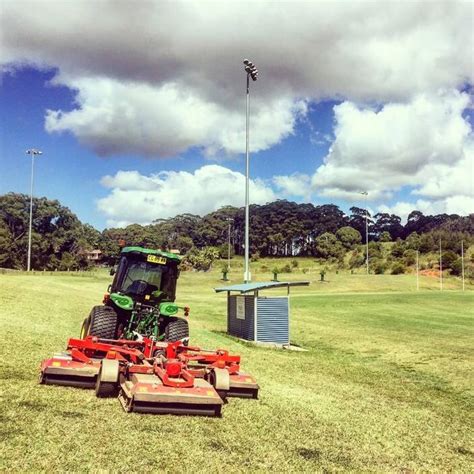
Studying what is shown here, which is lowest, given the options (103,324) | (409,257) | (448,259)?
(103,324)

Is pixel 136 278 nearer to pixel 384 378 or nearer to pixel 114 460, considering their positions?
pixel 114 460

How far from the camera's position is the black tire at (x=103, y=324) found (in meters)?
11.7

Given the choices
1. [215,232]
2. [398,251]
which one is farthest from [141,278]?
[215,232]

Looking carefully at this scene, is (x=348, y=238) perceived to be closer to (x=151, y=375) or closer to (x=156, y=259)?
(x=156, y=259)

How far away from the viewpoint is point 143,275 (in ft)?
42.3

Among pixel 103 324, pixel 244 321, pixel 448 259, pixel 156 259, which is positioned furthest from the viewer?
pixel 448 259

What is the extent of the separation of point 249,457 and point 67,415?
284 cm

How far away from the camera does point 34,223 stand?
397 feet

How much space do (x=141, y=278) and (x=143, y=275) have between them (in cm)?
9

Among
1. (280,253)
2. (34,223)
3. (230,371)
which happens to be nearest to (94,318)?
(230,371)

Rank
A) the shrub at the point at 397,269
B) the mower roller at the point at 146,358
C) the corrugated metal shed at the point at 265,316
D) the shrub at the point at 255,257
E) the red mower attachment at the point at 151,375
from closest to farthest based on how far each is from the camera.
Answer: the red mower attachment at the point at 151,375, the mower roller at the point at 146,358, the corrugated metal shed at the point at 265,316, the shrub at the point at 397,269, the shrub at the point at 255,257

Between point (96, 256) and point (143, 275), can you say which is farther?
point (96, 256)

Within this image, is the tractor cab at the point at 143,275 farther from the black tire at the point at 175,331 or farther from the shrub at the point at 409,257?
the shrub at the point at 409,257

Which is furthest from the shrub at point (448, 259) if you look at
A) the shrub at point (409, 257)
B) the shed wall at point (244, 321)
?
the shed wall at point (244, 321)
